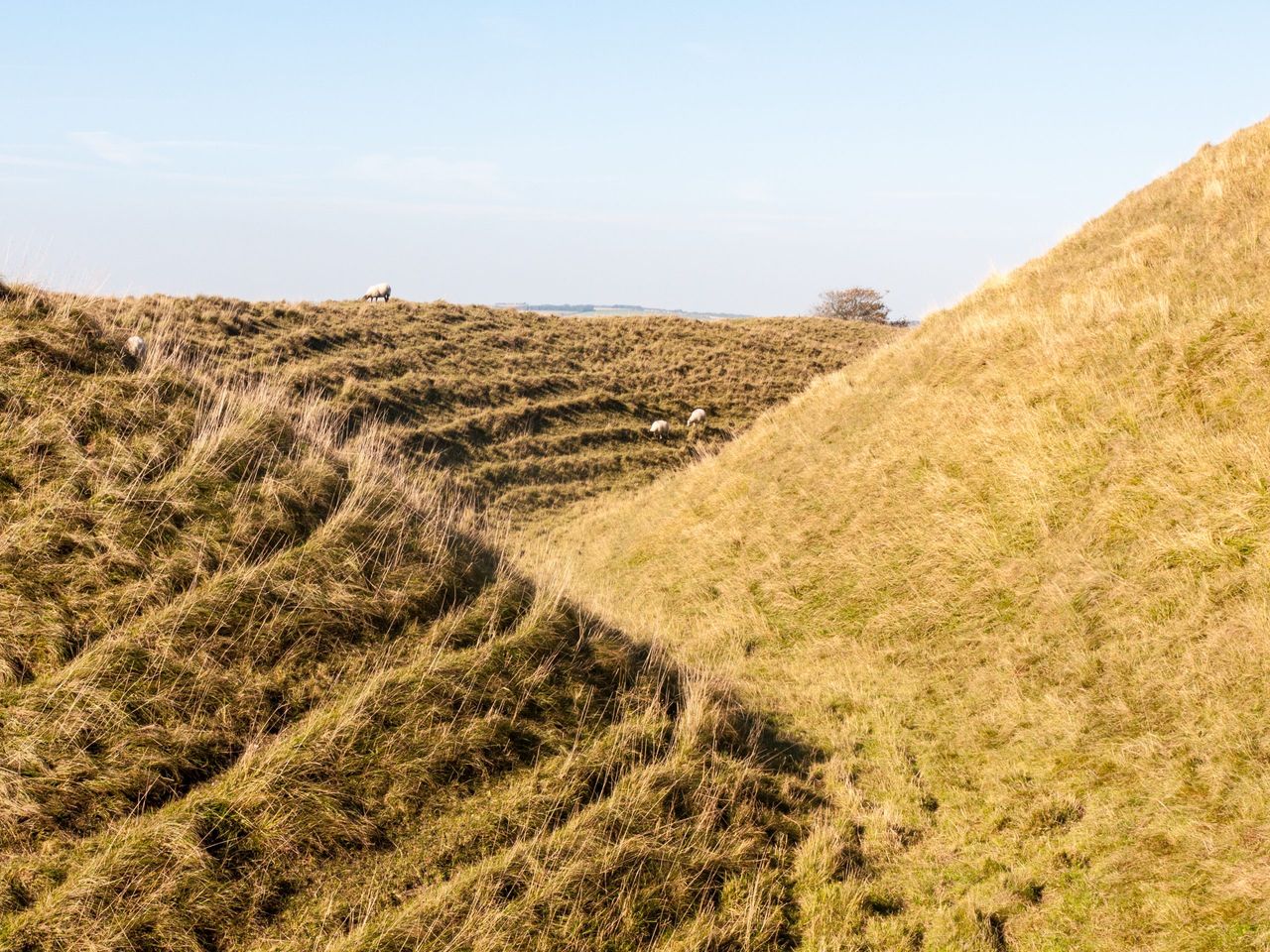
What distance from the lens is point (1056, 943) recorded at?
18.9 feet

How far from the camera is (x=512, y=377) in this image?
31094mm

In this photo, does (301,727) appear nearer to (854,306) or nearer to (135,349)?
(135,349)

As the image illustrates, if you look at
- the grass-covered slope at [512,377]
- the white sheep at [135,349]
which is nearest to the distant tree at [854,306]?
the grass-covered slope at [512,377]

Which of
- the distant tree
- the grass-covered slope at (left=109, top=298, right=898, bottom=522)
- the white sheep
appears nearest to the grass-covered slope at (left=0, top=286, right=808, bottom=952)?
the white sheep

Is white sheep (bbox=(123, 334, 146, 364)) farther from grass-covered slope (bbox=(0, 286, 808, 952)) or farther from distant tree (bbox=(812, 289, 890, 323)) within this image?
distant tree (bbox=(812, 289, 890, 323))

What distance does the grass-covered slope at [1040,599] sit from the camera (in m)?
6.20

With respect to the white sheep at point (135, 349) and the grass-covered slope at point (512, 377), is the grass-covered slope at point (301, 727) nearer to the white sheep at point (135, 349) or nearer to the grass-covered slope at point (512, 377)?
the white sheep at point (135, 349)

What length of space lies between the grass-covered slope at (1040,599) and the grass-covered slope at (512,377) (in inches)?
373

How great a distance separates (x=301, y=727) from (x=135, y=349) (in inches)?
245

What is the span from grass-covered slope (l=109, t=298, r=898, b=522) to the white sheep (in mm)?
10217

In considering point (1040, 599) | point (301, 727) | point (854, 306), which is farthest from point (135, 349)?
point (854, 306)

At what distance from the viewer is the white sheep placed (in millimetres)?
9992

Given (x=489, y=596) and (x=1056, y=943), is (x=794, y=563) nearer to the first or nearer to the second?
(x=489, y=596)

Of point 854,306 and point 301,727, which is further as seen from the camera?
point 854,306
